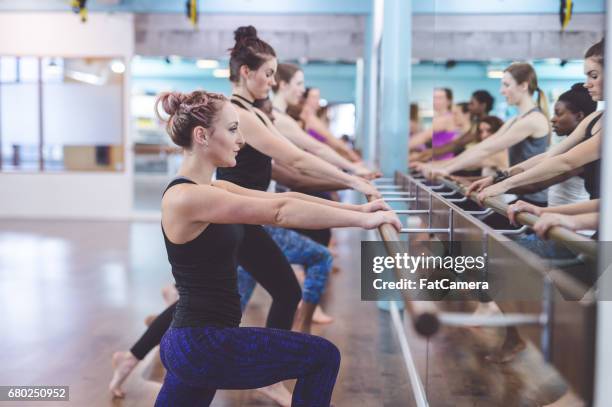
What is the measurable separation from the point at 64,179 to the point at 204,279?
9.86 meters

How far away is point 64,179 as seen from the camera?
448 inches

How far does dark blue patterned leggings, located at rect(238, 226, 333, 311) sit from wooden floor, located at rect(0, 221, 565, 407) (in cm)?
47

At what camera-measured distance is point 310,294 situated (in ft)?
13.2

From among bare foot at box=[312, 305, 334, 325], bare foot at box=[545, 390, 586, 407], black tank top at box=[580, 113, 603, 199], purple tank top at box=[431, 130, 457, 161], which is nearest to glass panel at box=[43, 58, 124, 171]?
purple tank top at box=[431, 130, 457, 161]

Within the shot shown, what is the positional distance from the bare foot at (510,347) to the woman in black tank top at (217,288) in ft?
1.40

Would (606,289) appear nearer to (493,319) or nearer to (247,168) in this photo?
(493,319)

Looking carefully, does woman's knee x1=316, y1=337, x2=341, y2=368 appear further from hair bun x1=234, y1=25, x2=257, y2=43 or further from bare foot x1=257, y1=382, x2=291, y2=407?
hair bun x1=234, y1=25, x2=257, y2=43

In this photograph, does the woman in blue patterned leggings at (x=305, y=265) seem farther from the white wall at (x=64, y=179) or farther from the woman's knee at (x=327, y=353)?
the white wall at (x=64, y=179)

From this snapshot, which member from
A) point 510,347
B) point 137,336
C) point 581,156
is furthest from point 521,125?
point 137,336

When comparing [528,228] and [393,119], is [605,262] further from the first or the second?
[393,119]

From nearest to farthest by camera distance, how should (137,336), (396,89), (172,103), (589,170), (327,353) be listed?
(589,170) < (327,353) < (172,103) < (137,336) < (396,89)

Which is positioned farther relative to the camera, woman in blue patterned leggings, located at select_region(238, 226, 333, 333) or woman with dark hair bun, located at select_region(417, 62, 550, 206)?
woman in blue patterned leggings, located at select_region(238, 226, 333, 333)

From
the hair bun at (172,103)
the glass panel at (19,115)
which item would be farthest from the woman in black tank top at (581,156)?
the glass panel at (19,115)

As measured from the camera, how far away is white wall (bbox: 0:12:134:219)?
37.0 ft
